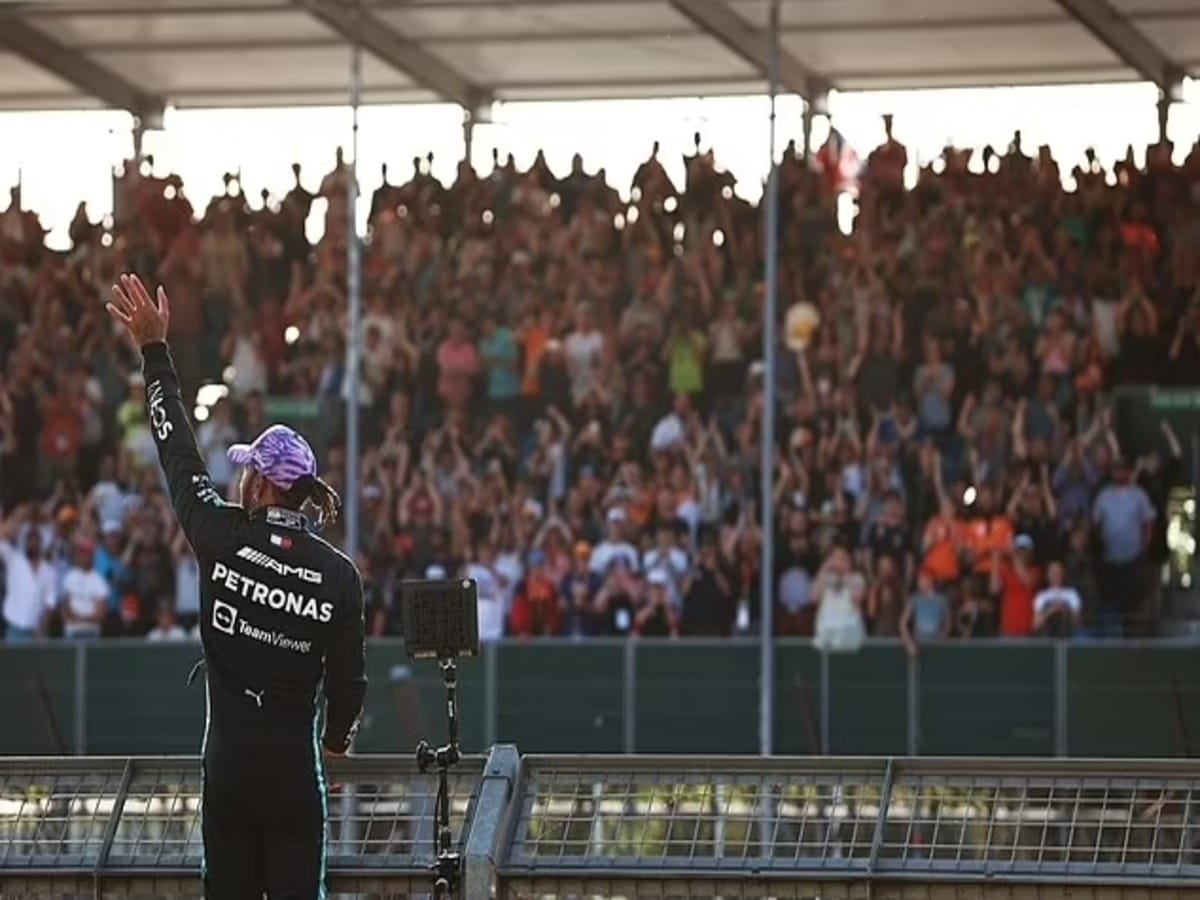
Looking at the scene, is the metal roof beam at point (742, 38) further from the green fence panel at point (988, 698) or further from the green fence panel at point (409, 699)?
the green fence panel at point (409, 699)

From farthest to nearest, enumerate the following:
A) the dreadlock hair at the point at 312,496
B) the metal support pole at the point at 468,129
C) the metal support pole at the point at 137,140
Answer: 1. the metal support pole at the point at 137,140
2. the metal support pole at the point at 468,129
3. the dreadlock hair at the point at 312,496

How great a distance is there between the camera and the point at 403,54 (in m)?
21.8

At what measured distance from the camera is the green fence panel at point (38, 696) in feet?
69.6

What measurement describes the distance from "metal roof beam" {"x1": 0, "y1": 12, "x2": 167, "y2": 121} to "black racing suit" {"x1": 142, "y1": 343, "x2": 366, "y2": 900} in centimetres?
1517

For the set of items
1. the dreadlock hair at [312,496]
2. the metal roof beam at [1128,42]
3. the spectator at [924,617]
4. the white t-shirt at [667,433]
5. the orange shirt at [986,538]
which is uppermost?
the metal roof beam at [1128,42]

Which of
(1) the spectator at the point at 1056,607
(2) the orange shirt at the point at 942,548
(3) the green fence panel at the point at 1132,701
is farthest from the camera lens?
(2) the orange shirt at the point at 942,548

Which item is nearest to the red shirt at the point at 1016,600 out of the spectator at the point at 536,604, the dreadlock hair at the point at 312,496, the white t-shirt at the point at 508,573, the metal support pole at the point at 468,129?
the spectator at the point at 536,604

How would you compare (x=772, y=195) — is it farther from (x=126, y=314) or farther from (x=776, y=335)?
(x=126, y=314)

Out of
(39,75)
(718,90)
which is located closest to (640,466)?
(718,90)

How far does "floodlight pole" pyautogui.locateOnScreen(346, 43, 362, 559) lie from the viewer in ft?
69.9

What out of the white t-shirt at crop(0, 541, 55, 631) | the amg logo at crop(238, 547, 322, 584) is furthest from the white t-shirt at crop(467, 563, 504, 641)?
the amg logo at crop(238, 547, 322, 584)

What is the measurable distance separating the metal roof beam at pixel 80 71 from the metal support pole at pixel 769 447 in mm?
4778

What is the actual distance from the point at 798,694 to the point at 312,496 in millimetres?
12931

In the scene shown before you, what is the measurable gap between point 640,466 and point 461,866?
43.5ft
